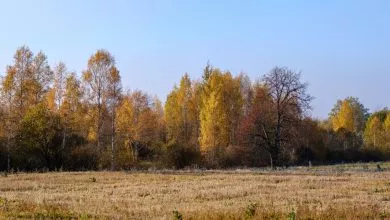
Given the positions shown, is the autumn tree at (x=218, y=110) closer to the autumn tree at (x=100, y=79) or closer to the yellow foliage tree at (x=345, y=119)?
the autumn tree at (x=100, y=79)

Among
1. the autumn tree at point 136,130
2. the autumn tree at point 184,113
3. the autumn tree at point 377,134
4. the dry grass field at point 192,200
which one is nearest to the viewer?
the dry grass field at point 192,200

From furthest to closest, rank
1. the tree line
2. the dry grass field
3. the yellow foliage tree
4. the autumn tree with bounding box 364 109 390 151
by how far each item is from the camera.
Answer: the yellow foliage tree
the autumn tree with bounding box 364 109 390 151
the tree line
the dry grass field

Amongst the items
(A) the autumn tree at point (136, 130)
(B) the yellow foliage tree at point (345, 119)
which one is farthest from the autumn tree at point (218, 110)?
(B) the yellow foliage tree at point (345, 119)

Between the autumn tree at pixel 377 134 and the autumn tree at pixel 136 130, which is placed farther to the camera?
the autumn tree at pixel 377 134

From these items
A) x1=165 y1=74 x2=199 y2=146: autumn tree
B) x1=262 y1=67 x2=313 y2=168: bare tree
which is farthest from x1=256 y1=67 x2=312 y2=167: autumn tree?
x1=165 y1=74 x2=199 y2=146: autumn tree

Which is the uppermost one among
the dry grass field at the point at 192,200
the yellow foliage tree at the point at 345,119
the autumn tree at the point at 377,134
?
the yellow foliage tree at the point at 345,119

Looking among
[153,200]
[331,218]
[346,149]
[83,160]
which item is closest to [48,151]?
[83,160]

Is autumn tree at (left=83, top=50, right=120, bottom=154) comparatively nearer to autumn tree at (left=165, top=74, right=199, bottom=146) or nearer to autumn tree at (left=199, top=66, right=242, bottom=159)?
autumn tree at (left=199, top=66, right=242, bottom=159)

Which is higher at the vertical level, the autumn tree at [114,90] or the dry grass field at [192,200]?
the autumn tree at [114,90]

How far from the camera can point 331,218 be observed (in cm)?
1336

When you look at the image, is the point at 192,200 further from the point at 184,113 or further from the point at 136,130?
the point at 184,113

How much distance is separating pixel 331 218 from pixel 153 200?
934 cm

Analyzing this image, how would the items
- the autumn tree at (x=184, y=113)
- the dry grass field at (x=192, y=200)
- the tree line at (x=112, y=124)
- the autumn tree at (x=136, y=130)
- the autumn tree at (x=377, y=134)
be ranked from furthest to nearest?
the autumn tree at (x=377, y=134), the autumn tree at (x=184, y=113), the autumn tree at (x=136, y=130), the tree line at (x=112, y=124), the dry grass field at (x=192, y=200)

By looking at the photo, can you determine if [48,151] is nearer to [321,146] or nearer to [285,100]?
[285,100]
